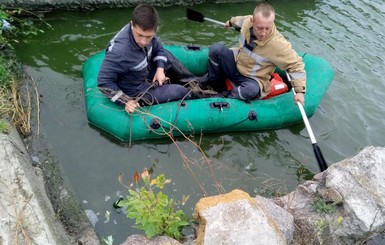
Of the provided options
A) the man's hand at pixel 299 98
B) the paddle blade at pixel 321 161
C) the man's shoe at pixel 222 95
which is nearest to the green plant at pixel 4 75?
the man's shoe at pixel 222 95

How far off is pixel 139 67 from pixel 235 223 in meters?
2.11

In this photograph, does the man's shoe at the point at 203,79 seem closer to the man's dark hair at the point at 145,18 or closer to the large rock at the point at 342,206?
the man's dark hair at the point at 145,18

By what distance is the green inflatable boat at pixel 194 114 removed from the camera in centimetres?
418

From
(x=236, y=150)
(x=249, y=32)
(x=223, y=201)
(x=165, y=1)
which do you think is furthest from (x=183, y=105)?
(x=165, y=1)

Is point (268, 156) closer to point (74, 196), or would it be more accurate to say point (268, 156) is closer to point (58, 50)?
point (74, 196)

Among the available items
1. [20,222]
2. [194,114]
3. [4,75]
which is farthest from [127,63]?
[20,222]

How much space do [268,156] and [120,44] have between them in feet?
6.38

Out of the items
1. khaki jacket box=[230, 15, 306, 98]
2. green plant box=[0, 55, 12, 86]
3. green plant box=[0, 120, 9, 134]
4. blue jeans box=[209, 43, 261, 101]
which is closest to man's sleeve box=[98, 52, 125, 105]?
green plant box=[0, 120, 9, 134]

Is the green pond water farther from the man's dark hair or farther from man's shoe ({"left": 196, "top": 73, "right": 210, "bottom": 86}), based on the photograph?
the man's dark hair

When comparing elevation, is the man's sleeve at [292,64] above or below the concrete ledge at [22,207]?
above

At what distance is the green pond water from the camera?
3.99 metres

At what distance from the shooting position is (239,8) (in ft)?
23.2

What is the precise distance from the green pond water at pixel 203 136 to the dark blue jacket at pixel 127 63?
59cm

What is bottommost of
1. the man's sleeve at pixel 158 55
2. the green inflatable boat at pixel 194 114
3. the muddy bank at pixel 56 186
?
the muddy bank at pixel 56 186
